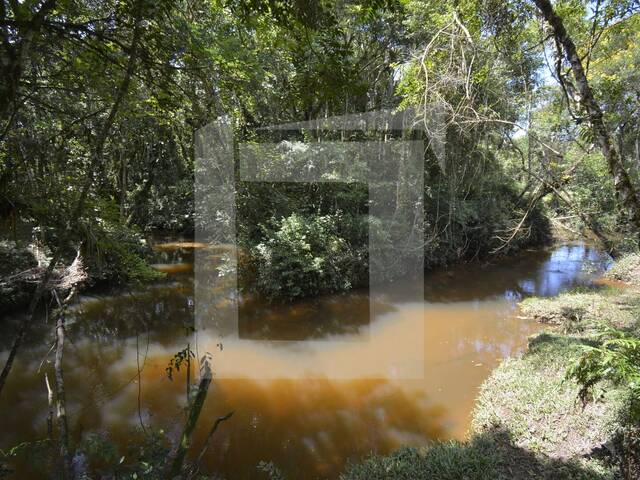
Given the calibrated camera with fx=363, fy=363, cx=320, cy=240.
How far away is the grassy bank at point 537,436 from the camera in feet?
8.12

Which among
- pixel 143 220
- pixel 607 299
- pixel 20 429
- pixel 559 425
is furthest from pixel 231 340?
pixel 143 220

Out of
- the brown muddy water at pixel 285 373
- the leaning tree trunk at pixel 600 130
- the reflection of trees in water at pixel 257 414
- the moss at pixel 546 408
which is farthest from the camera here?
the brown muddy water at pixel 285 373

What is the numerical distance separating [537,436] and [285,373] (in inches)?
109

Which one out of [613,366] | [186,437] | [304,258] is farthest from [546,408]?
[304,258]

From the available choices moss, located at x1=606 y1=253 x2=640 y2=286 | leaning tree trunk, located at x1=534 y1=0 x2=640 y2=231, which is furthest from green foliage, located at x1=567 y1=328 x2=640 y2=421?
moss, located at x1=606 y1=253 x2=640 y2=286

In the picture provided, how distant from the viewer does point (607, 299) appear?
6.31 meters

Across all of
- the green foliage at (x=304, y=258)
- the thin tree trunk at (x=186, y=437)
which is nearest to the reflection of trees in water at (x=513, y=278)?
the green foliage at (x=304, y=258)

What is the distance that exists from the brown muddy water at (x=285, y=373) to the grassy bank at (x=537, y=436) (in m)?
0.37

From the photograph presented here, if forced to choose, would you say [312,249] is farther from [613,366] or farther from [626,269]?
[626,269]

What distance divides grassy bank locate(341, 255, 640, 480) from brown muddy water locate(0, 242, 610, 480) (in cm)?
37

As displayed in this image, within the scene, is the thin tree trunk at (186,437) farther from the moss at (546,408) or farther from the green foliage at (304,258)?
the green foliage at (304,258)

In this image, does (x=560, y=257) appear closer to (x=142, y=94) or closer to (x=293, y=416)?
(x=293, y=416)

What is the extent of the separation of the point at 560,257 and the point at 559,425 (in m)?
10.4

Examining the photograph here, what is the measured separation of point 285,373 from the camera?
4621mm
